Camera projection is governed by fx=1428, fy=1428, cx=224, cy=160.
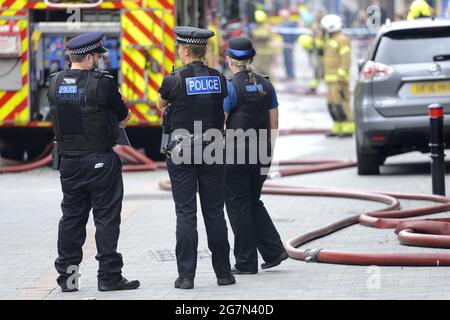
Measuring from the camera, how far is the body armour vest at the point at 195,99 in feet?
29.2

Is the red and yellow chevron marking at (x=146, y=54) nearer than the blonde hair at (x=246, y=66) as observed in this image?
No

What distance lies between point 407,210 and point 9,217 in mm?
3638

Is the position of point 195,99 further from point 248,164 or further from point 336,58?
point 336,58

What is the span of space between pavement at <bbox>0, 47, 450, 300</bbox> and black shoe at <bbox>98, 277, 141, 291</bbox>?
0.27 feet

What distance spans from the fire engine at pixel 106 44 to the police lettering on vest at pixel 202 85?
7860 millimetres

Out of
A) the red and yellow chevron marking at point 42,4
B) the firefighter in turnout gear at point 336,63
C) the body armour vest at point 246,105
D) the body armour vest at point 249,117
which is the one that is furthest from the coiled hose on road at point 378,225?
the firefighter in turnout gear at point 336,63

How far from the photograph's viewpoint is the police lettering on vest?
891cm

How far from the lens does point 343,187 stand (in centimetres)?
1468

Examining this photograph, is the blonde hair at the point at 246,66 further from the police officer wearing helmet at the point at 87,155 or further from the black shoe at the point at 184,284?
the black shoe at the point at 184,284

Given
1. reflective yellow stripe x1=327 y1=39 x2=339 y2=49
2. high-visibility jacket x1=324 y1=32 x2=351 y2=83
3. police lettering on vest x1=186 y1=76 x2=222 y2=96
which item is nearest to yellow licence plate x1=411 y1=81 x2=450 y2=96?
police lettering on vest x1=186 y1=76 x2=222 y2=96

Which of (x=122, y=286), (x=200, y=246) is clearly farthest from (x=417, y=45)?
(x=122, y=286)

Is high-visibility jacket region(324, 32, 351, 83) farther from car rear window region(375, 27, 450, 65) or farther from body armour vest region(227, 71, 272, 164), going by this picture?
body armour vest region(227, 71, 272, 164)

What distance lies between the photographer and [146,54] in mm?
17016

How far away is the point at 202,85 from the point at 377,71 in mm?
6410
